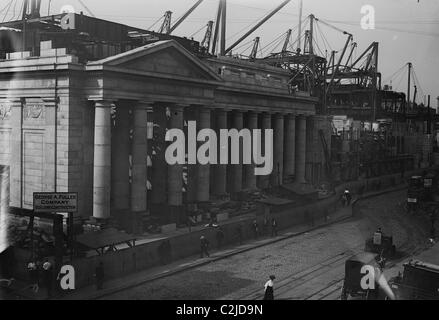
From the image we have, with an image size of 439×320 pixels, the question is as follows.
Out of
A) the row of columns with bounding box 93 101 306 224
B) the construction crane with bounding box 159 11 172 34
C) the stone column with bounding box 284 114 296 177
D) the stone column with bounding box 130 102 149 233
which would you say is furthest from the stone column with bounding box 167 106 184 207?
the construction crane with bounding box 159 11 172 34

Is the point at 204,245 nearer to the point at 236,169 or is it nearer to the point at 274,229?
the point at 274,229

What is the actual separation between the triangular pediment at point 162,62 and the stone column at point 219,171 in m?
7.42

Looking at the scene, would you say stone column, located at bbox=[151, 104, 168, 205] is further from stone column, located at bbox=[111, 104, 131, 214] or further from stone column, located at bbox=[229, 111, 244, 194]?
stone column, located at bbox=[229, 111, 244, 194]

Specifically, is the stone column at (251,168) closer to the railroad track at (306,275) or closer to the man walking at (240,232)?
the man walking at (240,232)

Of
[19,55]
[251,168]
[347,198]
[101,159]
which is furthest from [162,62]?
[347,198]

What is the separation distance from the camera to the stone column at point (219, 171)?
2002 inches

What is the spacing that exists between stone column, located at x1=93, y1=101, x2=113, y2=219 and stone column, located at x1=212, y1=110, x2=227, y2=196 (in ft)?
56.0

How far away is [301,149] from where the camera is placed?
2525 inches

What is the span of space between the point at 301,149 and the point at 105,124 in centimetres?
3404

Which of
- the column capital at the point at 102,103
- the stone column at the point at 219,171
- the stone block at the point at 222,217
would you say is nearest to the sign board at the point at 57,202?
the column capital at the point at 102,103

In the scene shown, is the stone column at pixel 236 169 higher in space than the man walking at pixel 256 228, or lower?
higher

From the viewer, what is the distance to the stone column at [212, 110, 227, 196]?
50.8 metres
